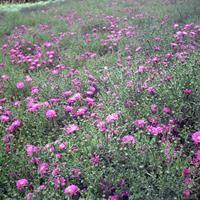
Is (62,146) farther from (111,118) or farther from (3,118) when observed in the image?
(3,118)

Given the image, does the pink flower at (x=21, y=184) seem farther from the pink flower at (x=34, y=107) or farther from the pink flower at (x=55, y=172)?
the pink flower at (x=34, y=107)

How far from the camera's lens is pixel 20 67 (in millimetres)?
5191

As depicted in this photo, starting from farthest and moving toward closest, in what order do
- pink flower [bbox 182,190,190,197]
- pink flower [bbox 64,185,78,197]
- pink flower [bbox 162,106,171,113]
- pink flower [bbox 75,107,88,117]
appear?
pink flower [bbox 75,107,88,117] < pink flower [bbox 162,106,171,113] < pink flower [bbox 64,185,78,197] < pink flower [bbox 182,190,190,197]

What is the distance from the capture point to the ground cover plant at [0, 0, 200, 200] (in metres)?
2.29

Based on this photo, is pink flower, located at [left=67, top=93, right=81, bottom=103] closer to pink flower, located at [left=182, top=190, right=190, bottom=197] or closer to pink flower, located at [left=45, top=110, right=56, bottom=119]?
pink flower, located at [left=45, top=110, right=56, bottom=119]

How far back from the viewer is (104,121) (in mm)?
2908

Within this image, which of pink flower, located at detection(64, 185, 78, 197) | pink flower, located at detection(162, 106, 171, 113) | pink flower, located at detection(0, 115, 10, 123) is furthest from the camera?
pink flower, located at detection(0, 115, 10, 123)

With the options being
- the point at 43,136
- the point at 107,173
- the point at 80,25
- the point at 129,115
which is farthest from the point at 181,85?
the point at 80,25

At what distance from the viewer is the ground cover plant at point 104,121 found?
7.50ft

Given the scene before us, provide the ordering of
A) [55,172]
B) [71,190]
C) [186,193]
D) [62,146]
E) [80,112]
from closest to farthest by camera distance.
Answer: [186,193]
[71,190]
[55,172]
[62,146]
[80,112]

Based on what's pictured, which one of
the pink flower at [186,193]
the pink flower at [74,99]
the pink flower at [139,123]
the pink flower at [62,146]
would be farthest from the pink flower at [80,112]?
the pink flower at [186,193]

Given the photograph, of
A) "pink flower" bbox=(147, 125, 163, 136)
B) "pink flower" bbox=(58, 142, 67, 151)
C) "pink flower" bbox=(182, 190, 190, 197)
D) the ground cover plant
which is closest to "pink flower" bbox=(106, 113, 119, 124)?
the ground cover plant

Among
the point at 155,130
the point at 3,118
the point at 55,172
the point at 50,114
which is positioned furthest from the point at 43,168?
the point at 3,118

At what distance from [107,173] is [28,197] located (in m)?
0.59
